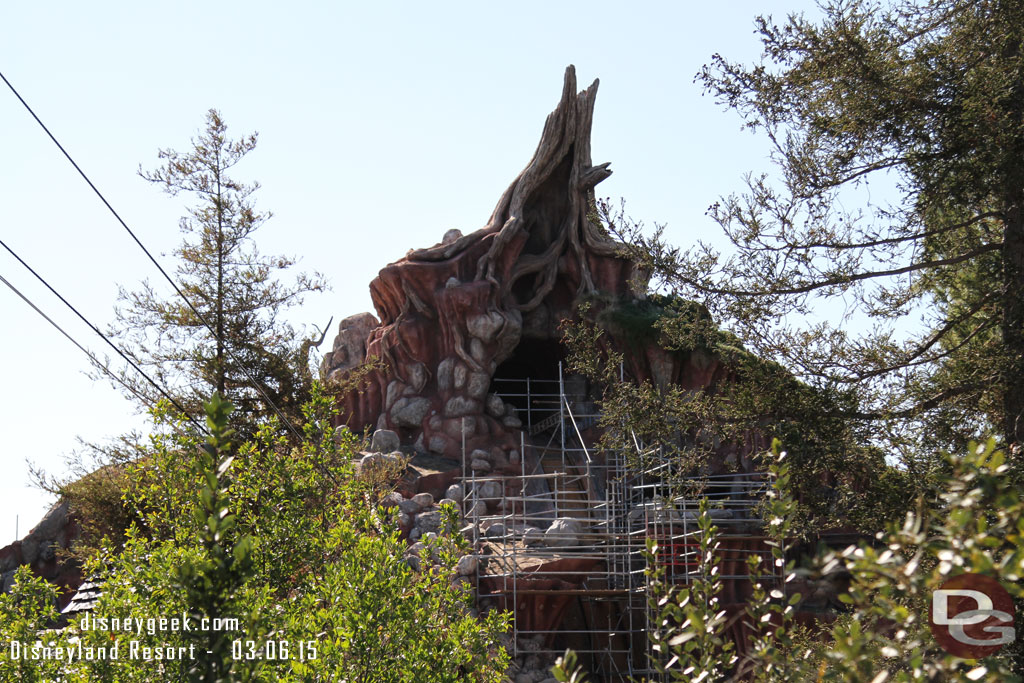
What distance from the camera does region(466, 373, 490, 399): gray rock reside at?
2225 cm

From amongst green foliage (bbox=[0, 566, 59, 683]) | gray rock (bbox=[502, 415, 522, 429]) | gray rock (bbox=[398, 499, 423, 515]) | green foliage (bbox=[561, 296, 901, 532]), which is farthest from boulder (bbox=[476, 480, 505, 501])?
green foliage (bbox=[0, 566, 59, 683])

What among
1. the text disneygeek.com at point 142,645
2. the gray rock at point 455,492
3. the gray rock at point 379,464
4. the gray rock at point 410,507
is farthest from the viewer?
the gray rock at point 455,492

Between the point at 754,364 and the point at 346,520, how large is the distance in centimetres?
454

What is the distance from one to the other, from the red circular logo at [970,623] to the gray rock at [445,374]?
1536 centimetres

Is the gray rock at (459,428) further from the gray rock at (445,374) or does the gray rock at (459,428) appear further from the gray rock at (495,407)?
the gray rock at (445,374)

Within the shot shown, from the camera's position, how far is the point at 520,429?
2291 centimetres

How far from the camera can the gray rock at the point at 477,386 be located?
22.2 meters

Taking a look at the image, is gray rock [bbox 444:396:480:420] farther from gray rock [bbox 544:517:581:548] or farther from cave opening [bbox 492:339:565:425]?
gray rock [bbox 544:517:581:548]

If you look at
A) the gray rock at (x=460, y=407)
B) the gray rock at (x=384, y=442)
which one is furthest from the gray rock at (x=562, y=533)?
the gray rock at (x=460, y=407)

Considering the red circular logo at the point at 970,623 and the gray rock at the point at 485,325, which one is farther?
the gray rock at the point at 485,325

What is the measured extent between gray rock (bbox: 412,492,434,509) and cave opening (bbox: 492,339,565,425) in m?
5.75

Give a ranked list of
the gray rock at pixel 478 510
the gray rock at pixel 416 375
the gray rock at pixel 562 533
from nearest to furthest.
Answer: the gray rock at pixel 562 533 < the gray rock at pixel 478 510 < the gray rock at pixel 416 375

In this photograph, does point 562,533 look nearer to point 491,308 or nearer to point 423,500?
point 423,500

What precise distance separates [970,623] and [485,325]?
56.5 ft
